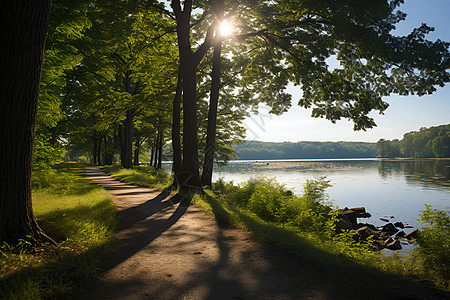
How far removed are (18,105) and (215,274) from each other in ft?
14.3

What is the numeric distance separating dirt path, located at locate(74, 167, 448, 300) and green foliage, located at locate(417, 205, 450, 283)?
2127 mm

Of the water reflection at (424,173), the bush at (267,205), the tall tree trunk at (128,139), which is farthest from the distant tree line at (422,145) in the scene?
the bush at (267,205)

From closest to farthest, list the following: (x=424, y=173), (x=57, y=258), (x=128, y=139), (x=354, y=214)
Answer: (x=57, y=258)
(x=354, y=214)
(x=128, y=139)
(x=424, y=173)

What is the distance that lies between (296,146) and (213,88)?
560ft

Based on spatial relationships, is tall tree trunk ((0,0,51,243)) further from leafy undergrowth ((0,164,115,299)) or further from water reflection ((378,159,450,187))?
water reflection ((378,159,450,187))

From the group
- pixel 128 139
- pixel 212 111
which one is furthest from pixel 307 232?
A: pixel 128 139

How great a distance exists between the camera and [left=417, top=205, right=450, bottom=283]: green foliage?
5293 millimetres

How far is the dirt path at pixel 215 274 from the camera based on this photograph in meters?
3.71

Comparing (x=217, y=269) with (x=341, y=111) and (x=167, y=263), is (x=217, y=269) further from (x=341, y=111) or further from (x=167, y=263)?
(x=341, y=111)

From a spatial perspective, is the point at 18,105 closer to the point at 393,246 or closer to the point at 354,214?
the point at 393,246

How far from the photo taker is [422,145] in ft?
Result: 436

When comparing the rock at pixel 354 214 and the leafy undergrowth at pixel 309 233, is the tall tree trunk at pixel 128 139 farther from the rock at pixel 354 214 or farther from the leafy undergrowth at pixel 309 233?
the rock at pixel 354 214

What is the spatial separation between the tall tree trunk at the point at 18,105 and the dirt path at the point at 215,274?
68.4 inches

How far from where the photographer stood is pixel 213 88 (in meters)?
16.1
